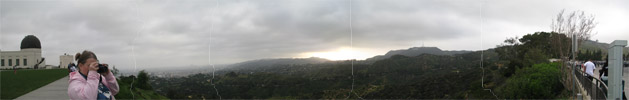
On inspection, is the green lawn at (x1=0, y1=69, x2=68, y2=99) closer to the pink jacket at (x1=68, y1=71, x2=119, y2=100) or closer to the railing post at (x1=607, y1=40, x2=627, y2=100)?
the pink jacket at (x1=68, y1=71, x2=119, y2=100)

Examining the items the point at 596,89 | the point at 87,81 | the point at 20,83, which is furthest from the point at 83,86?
the point at 20,83

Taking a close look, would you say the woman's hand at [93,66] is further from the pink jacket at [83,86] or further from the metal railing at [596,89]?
the metal railing at [596,89]

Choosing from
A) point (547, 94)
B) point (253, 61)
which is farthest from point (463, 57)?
point (253, 61)

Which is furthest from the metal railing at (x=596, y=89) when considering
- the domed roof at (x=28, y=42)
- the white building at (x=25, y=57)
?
the domed roof at (x=28, y=42)

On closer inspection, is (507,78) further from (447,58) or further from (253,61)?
(253,61)

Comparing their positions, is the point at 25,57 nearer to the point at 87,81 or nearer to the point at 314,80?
the point at 314,80

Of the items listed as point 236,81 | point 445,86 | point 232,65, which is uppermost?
point 232,65
